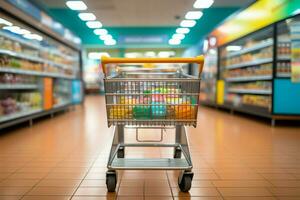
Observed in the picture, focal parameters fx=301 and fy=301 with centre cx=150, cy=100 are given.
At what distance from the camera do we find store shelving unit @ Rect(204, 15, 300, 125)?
5605 mm

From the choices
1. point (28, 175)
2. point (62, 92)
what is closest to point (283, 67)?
point (28, 175)

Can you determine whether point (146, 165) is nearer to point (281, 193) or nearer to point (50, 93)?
point (281, 193)

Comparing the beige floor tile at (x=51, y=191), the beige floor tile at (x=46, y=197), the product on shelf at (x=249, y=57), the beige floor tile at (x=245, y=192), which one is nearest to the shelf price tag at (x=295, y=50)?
the product on shelf at (x=249, y=57)

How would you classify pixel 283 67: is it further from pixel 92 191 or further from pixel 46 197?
pixel 46 197

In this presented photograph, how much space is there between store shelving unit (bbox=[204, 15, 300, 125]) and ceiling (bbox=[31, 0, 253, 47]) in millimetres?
2631

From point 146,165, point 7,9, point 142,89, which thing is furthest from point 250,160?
point 7,9

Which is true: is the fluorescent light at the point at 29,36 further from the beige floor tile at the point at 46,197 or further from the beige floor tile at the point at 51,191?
the beige floor tile at the point at 46,197

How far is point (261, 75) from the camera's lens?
6.50m

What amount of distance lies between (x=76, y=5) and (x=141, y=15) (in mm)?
3010

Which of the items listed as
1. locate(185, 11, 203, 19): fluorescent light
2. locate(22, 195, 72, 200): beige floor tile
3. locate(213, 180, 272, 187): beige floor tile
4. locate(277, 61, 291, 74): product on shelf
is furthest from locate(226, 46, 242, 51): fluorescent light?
locate(22, 195, 72, 200): beige floor tile

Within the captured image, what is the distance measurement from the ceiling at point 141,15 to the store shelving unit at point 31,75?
51.5 inches

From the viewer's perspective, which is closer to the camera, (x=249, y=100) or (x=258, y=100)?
(x=258, y=100)

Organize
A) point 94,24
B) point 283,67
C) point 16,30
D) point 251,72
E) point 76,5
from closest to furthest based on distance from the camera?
point 16,30 → point 283,67 → point 251,72 → point 76,5 → point 94,24

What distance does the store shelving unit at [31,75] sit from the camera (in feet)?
16.4
